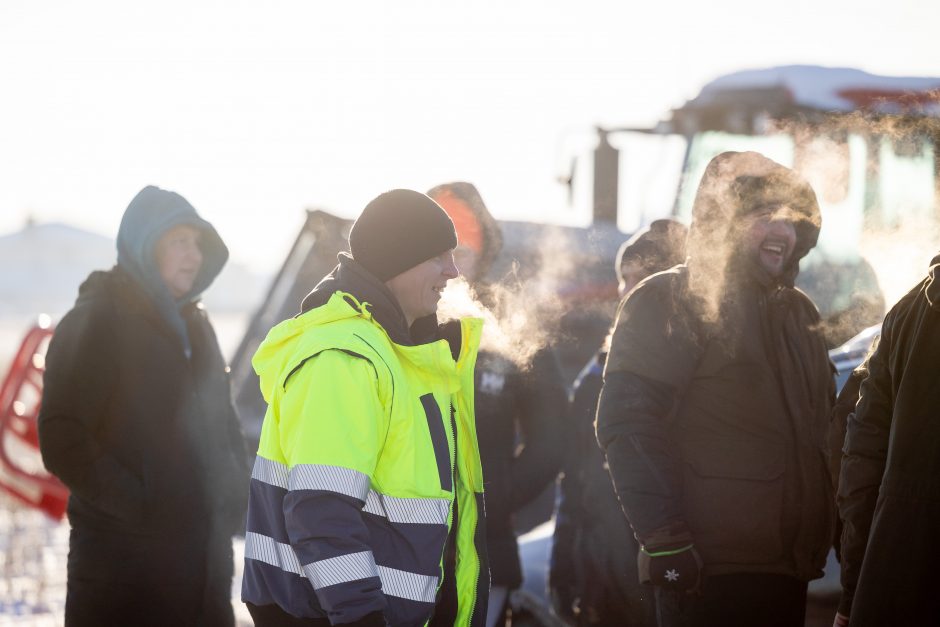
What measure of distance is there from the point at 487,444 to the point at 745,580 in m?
1.25

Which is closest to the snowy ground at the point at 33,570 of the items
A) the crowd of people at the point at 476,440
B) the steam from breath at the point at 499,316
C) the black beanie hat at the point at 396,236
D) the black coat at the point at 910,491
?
the crowd of people at the point at 476,440

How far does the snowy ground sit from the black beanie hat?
8.63 feet

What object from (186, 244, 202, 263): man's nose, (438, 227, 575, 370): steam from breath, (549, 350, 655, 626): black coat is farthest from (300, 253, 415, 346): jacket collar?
(549, 350, 655, 626): black coat

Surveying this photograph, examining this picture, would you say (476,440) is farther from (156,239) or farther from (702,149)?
(702,149)

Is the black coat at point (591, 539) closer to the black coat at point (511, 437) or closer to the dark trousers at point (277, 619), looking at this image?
the black coat at point (511, 437)

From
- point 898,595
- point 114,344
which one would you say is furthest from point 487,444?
point 898,595

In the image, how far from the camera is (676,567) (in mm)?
2832

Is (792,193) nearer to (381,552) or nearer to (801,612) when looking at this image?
(801,612)

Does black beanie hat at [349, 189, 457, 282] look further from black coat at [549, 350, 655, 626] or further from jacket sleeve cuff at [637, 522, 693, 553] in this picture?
black coat at [549, 350, 655, 626]

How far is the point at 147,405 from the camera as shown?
3.47 meters

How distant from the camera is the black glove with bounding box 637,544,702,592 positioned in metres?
2.83

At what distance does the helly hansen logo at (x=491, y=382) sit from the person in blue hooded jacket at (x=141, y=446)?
0.97 metres

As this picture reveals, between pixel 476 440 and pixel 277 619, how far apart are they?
66cm

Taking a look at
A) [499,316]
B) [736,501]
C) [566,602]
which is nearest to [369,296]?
[736,501]
